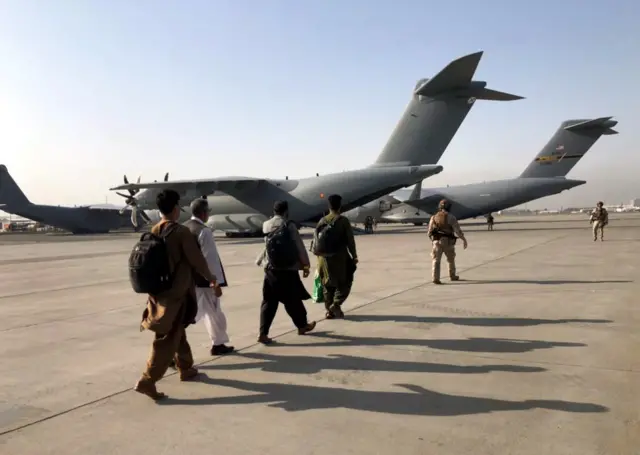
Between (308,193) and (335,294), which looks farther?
(308,193)

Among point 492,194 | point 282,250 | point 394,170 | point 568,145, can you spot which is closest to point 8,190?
point 394,170

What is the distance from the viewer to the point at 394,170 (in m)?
27.2

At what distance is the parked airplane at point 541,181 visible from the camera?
1344 inches

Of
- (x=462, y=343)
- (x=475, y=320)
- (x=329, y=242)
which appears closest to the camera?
(x=462, y=343)

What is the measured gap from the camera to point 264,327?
19.1 ft

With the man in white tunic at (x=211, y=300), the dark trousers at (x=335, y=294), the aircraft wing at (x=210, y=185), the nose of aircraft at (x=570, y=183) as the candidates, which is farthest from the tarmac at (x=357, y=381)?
the nose of aircraft at (x=570, y=183)

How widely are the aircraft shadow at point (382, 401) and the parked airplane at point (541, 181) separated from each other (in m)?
34.2

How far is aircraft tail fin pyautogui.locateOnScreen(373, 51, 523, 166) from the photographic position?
83.8 feet

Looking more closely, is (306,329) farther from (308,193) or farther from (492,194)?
(492,194)

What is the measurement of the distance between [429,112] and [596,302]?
20.0m

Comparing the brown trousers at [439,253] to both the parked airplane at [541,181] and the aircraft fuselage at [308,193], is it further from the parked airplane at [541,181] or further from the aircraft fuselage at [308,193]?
the parked airplane at [541,181]

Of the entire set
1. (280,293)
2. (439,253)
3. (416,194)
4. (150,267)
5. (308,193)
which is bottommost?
(280,293)

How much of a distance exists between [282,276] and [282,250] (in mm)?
304

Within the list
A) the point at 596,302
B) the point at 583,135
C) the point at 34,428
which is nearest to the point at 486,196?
the point at 583,135
